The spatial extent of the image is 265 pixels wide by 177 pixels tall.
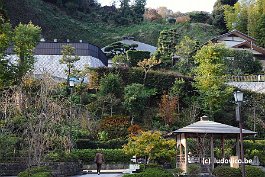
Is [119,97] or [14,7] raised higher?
[14,7]

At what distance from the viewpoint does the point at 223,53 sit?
3538 centimetres

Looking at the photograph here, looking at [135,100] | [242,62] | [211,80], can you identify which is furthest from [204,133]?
[242,62]

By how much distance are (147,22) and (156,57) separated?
29.4 m

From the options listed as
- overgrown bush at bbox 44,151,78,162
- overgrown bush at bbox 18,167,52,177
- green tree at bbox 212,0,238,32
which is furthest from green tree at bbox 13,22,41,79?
green tree at bbox 212,0,238,32

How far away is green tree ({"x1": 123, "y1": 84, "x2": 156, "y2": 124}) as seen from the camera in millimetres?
31703

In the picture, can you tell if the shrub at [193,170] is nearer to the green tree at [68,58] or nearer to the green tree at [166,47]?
the green tree at [68,58]

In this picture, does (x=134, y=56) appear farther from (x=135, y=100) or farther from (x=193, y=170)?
(x=193, y=170)

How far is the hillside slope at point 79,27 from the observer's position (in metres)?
58.1

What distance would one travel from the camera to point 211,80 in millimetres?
33062

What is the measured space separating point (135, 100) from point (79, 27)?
3373 cm

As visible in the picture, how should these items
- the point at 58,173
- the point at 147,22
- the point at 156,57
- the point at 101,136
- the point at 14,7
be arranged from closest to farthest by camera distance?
the point at 58,173 → the point at 101,136 → the point at 156,57 → the point at 14,7 → the point at 147,22

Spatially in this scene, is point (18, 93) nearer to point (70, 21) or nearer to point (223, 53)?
point (223, 53)

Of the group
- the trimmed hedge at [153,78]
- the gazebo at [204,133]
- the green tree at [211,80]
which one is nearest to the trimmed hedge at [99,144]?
the gazebo at [204,133]

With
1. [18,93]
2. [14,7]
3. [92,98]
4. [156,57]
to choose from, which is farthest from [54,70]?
[14,7]
